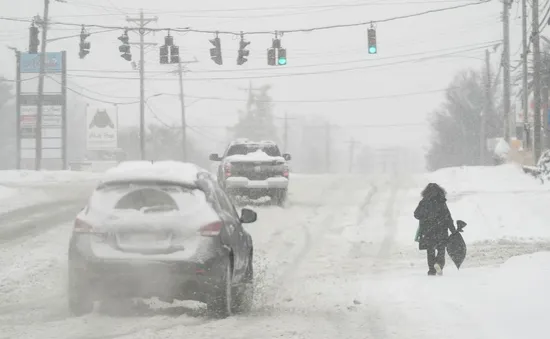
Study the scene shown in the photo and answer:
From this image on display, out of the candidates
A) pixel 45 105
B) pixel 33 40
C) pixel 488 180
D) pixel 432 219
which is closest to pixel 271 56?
pixel 33 40

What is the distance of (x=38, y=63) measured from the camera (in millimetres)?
55562

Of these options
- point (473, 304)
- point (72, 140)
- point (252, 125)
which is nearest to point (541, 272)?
point (473, 304)

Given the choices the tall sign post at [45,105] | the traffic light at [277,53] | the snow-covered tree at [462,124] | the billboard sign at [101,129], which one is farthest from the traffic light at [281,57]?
the snow-covered tree at [462,124]

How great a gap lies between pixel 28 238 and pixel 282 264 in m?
5.26

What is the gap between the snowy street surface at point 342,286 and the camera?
290 inches

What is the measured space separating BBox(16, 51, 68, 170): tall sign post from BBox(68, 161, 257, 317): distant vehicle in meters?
48.6

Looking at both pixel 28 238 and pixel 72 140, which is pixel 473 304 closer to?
pixel 28 238

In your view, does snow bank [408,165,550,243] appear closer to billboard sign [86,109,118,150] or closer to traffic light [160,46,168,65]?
traffic light [160,46,168,65]

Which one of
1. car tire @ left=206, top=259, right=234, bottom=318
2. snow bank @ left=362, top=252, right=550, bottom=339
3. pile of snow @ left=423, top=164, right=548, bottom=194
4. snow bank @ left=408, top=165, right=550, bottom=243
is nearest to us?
snow bank @ left=362, top=252, right=550, bottom=339

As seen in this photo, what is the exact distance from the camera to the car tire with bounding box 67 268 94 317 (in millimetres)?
7605

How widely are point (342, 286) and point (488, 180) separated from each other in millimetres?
19062

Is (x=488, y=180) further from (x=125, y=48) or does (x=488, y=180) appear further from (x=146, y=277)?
(x=146, y=277)

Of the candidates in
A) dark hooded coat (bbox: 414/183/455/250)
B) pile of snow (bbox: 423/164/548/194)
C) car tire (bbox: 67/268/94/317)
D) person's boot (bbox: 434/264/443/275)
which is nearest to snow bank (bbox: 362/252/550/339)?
person's boot (bbox: 434/264/443/275)

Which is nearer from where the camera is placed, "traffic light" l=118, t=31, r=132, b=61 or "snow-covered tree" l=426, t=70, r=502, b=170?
"traffic light" l=118, t=31, r=132, b=61
